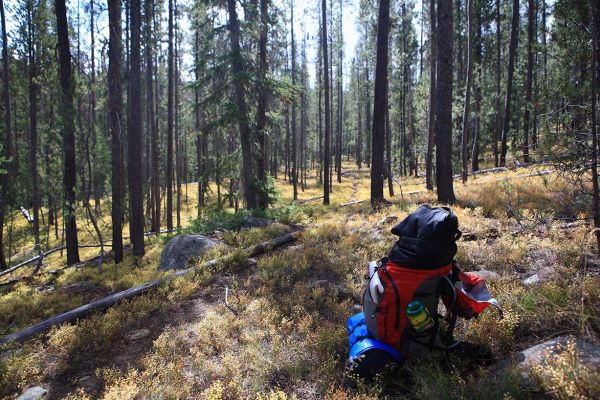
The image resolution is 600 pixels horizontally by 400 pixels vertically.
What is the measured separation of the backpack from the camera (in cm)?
321

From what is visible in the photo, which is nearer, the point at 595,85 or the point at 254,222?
the point at 595,85

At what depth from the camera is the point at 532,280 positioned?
4.75 m

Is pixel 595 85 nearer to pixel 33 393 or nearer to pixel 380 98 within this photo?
pixel 33 393

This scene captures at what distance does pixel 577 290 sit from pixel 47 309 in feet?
26.4

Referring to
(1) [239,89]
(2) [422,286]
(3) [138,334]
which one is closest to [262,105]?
(1) [239,89]

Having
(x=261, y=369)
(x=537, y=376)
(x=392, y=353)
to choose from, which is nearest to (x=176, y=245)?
(x=261, y=369)

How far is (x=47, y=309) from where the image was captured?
6.45 m

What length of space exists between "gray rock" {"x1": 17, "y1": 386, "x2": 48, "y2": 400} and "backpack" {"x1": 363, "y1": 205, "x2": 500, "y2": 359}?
3.68 metres

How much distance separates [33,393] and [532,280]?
6.17 metres

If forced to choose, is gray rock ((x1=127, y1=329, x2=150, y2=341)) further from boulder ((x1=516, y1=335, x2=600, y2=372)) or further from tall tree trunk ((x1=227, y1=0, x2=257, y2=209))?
tall tree trunk ((x1=227, y1=0, x2=257, y2=209))

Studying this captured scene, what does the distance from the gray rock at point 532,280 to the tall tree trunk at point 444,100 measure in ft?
17.8

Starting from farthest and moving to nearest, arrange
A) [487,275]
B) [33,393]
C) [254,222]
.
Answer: [254,222]
[487,275]
[33,393]

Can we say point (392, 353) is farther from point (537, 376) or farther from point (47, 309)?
point (47, 309)

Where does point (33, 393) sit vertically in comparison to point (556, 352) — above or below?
below
